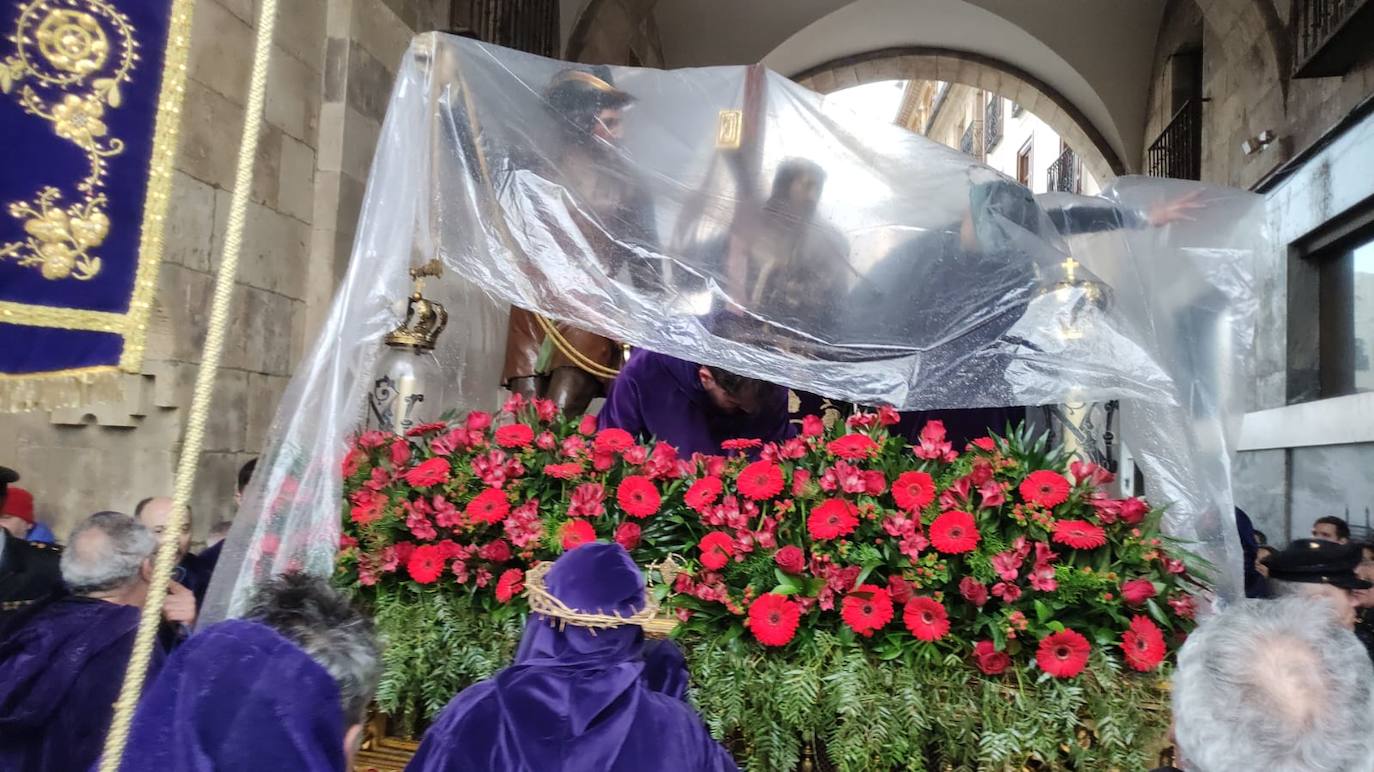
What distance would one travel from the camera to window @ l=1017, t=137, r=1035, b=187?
69.8ft

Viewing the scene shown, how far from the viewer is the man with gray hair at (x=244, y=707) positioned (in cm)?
123

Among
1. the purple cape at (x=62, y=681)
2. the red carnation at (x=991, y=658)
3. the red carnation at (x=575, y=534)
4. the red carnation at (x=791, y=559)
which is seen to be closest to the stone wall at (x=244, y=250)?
the purple cape at (x=62, y=681)

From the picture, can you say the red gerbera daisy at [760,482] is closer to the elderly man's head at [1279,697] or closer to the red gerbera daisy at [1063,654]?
the red gerbera daisy at [1063,654]

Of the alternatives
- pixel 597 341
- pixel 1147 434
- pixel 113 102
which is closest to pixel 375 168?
pixel 113 102

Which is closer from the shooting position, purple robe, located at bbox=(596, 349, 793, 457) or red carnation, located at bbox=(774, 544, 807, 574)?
red carnation, located at bbox=(774, 544, 807, 574)

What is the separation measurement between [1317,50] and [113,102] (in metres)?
6.96

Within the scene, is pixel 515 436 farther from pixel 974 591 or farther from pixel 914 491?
pixel 974 591

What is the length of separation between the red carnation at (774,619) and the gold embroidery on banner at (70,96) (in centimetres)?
153

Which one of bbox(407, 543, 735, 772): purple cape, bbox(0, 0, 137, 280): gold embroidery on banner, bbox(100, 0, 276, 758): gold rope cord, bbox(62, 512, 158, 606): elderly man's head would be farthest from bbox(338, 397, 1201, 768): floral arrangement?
bbox(0, 0, 137, 280): gold embroidery on banner

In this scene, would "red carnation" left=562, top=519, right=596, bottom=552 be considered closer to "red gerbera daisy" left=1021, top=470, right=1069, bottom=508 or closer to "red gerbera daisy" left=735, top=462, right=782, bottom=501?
"red gerbera daisy" left=735, top=462, right=782, bottom=501

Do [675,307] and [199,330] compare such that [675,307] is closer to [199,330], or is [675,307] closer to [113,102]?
[113,102]

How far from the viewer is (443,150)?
290cm

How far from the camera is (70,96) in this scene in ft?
5.12

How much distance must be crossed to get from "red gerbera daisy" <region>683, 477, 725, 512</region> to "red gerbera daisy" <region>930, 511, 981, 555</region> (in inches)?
22.3
